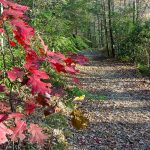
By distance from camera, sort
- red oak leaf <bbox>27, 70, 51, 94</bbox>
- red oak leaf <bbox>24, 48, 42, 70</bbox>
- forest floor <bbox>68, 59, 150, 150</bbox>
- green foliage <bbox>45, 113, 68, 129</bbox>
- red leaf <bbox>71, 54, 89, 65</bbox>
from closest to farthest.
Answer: red oak leaf <bbox>27, 70, 51, 94</bbox> < red oak leaf <bbox>24, 48, 42, 70</bbox> < red leaf <bbox>71, 54, 89, 65</bbox> < green foliage <bbox>45, 113, 68, 129</bbox> < forest floor <bbox>68, 59, 150, 150</bbox>

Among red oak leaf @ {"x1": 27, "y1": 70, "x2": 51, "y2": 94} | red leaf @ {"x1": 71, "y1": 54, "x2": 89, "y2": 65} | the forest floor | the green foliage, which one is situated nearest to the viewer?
red oak leaf @ {"x1": 27, "y1": 70, "x2": 51, "y2": 94}

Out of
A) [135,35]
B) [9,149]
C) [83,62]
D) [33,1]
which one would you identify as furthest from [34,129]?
[135,35]

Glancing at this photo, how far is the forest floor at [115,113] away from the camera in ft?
23.0

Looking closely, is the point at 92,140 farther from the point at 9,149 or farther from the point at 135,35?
the point at 135,35

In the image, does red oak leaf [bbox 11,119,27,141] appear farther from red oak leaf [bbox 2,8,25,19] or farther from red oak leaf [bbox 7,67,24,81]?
red oak leaf [bbox 2,8,25,19]

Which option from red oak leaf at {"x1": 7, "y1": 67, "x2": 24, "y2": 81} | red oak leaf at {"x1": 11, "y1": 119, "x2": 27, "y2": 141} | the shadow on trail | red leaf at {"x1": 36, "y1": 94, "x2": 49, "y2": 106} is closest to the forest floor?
the shadow on trail

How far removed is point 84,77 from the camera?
1520cm

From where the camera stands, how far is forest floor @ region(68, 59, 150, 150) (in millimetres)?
7008

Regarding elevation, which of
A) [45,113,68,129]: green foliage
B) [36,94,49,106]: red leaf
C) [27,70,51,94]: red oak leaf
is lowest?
[45,113,68,129]: green foliage

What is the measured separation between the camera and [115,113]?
9.37 meters

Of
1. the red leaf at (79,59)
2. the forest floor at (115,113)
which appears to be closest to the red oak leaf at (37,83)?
the red leaf at (79,59)

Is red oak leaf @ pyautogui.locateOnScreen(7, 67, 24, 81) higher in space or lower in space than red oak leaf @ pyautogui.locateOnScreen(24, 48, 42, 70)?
lower

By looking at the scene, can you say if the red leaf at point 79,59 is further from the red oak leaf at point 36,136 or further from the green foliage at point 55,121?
the green foliage at point 55,121

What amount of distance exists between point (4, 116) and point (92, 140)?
17.3 ft
